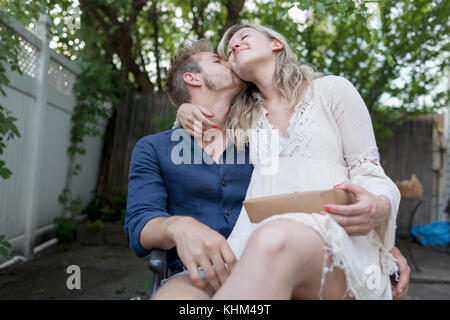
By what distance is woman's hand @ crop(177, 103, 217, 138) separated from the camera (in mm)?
1789

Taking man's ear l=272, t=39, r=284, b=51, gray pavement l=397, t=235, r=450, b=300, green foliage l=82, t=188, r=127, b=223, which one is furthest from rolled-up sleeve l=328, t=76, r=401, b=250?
green foliage l=82, t=188, r=127, b=223

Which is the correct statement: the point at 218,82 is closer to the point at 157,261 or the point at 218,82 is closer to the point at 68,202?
the point at 157,261

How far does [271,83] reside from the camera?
1819 millimetres

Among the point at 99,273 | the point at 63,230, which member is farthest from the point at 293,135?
the point at 63,230

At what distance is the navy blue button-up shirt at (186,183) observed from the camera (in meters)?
1.63

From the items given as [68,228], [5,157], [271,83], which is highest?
[271,83]

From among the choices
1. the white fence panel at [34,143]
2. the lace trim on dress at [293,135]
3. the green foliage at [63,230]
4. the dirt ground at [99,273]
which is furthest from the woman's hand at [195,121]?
the green foliage at [63,230]

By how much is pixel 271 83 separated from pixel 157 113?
15.1ft

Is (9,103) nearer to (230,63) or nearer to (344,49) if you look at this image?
(230,63)

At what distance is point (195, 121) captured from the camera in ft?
5.89

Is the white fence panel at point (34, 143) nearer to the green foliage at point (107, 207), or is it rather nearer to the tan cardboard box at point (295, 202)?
the green foliage at point (107, 207)

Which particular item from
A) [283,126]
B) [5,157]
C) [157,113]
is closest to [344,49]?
[157,113]

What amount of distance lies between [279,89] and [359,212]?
0.83 metres

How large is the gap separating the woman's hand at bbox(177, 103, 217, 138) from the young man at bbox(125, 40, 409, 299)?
1.3 inches
